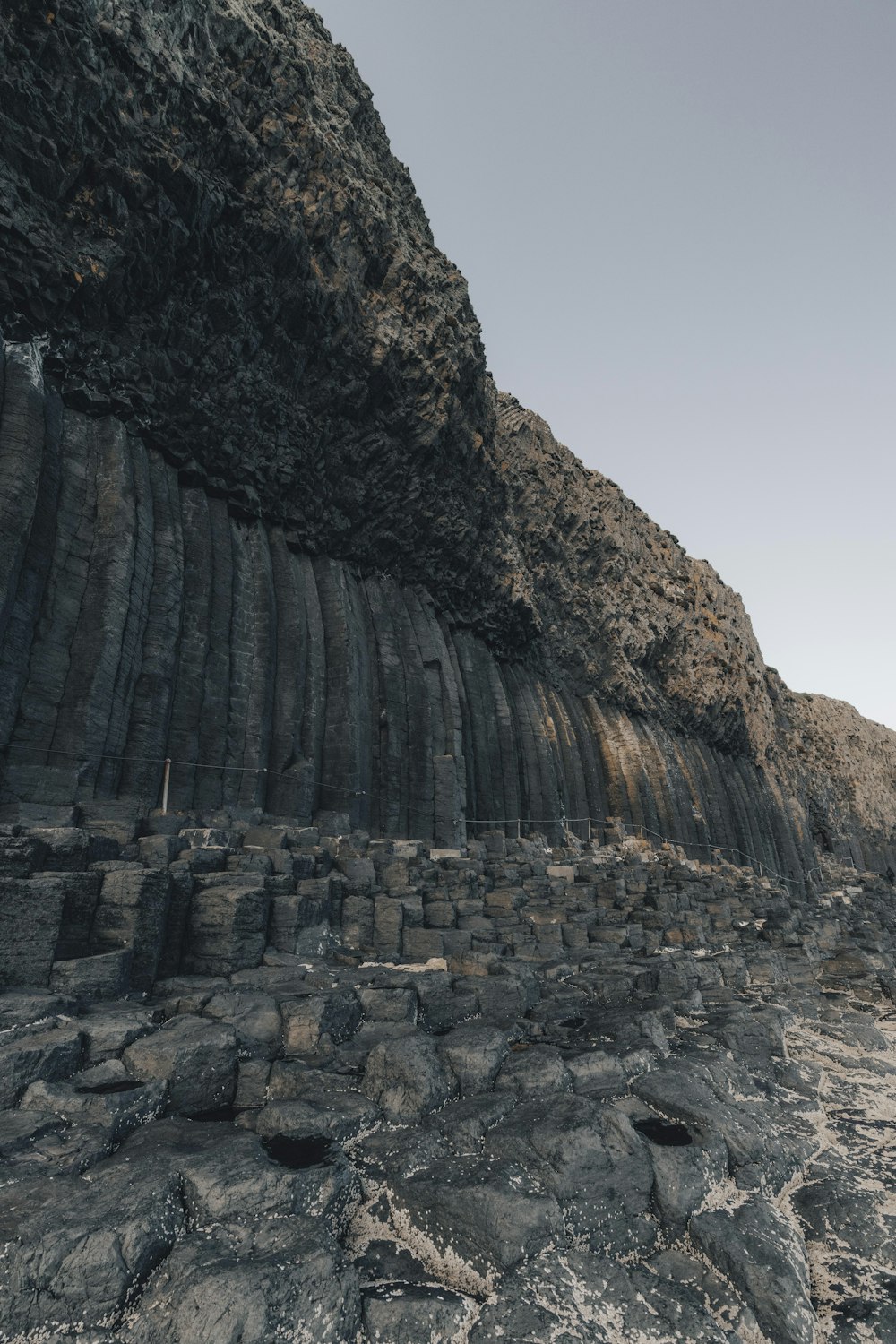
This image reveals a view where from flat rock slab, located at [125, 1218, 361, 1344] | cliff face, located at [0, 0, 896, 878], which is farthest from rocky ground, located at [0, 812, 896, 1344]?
cliff face, located at [0, 0, 896, 878]

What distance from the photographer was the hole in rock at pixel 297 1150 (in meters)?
3.52

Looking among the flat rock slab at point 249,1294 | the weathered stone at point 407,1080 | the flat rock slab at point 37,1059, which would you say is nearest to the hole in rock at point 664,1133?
the weathered stone at point 407,1080

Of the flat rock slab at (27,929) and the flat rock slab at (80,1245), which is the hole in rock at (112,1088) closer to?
the flat rock slab at (80,1245)

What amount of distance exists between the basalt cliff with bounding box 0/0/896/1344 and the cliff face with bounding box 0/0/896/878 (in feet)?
0.29

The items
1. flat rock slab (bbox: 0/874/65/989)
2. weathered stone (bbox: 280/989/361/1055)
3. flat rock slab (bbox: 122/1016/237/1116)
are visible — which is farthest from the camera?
flat rock slab (bbox: 0/874/65/989)

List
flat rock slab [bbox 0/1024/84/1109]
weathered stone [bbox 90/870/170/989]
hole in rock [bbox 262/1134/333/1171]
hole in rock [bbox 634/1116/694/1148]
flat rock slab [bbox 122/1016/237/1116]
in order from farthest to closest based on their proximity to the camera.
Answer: weathered stone [bbox 90/870/170/989], flat rock slab [bbox 122/1016/237/1116], hole in rock [bbox 634/1116/694/1148], flat rock slab [bbox 0/1024/84/1109], hole in rock [bbox 262/1134/333/1171]

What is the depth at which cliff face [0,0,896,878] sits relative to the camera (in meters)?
12.3

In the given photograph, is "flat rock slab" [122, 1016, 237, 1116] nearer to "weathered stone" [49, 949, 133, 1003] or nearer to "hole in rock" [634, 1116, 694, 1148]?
"weathered stone" [49, 949, 133, 1003]

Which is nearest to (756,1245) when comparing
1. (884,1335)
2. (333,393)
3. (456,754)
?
(884,1335)

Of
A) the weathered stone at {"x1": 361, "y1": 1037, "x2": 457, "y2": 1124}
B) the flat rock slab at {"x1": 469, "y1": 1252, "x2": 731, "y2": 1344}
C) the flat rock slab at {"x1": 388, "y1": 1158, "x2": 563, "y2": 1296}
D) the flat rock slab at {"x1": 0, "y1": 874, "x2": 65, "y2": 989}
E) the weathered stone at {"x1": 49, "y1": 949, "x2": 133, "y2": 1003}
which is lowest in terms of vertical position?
the flat rock slab at {"x1": 469, "y1": 1252, "x2": 731, "y2": 1344}

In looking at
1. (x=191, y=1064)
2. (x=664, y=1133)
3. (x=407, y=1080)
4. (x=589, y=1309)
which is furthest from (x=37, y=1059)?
(x=664, y=1133)

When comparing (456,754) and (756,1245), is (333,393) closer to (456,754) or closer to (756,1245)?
(456,754)

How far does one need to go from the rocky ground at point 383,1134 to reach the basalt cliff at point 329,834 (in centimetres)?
3

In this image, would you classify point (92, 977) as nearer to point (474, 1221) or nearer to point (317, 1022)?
point (317, 1022)
